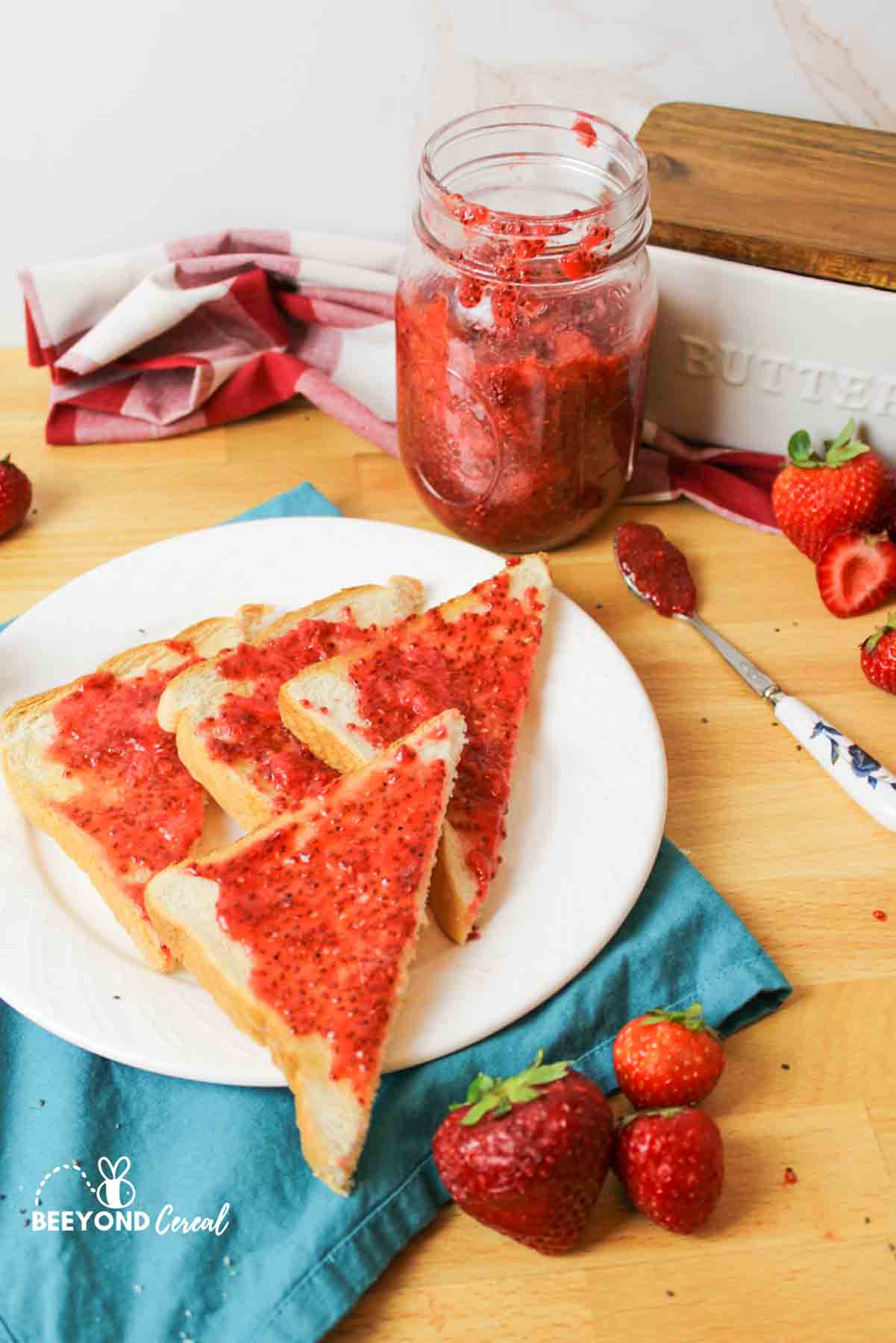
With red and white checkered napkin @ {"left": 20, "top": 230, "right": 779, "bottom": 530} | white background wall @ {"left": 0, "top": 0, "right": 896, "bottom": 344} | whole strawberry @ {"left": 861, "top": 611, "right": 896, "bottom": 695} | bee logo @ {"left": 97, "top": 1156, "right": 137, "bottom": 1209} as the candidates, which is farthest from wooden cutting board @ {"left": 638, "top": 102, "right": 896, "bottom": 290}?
bee logo @ {"left": 97, "top": 1156, "right": 137, "bottom": 1209}

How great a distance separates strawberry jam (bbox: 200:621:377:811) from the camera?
7.02 feet

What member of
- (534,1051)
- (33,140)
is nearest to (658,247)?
(33,140)

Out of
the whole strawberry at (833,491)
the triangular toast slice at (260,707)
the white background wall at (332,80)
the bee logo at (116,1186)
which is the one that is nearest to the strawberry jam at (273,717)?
the triangular toast slice at (260,707)

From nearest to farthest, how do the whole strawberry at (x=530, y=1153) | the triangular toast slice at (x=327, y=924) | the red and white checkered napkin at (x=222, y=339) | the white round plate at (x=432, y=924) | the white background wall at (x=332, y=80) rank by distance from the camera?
the whole strawberry at (x=530, y=1153) → the triangular toast slice at (x=327, y=924) → the white round plate at (x=432, y=924) → the white background wall at (x=332, y=80) → the red and white checkered napkin at (x=222, y=339)

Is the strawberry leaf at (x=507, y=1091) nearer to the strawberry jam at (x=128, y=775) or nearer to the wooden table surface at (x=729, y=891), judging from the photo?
the wooden table surface at (x=729, y=891)

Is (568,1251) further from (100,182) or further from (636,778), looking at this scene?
(100,182)

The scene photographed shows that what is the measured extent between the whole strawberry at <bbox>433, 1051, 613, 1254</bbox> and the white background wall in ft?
6.60

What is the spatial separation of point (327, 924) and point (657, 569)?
1.09 m

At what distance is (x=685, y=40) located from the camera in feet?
8.91

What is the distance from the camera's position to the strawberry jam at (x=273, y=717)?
2.14 metres

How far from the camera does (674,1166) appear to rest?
1.69 m

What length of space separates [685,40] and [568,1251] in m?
2.24

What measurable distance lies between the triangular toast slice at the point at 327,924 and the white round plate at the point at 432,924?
72 mm

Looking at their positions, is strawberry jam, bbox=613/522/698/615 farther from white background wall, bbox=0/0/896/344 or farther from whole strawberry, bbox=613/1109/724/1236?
whole strawberry, bbox=613/1109/724/1236
